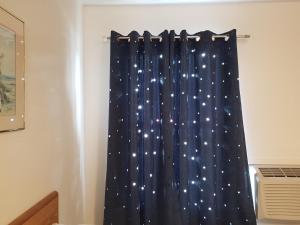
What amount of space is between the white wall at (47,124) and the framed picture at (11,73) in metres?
0.05

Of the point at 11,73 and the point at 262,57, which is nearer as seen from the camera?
the point at 11,73

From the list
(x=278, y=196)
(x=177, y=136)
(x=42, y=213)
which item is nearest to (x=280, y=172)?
(x=278, y=196)

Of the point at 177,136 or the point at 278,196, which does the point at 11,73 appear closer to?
the point at 177,136

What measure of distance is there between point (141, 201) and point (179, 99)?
2.79 feet

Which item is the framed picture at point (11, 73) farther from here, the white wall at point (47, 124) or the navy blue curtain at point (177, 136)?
the navy blue curtain at point (177, 136)

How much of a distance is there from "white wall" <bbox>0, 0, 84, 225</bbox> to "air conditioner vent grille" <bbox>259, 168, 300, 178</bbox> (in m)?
1.46

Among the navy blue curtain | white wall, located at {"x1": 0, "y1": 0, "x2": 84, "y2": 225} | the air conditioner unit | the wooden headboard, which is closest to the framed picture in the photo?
white wall, located at {"x1": 0, "y1": 0, "x2": 84, "y2": 225}

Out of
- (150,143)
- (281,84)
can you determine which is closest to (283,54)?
(281,84)

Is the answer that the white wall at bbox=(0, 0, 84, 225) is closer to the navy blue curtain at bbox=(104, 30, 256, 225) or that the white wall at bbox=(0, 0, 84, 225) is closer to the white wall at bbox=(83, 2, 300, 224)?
the navy blue curtain at bbox=(104, 30, 256, 225)

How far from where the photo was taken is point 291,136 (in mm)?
2178

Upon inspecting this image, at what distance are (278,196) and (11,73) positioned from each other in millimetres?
1934

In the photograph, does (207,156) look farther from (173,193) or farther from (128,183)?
(128,183)

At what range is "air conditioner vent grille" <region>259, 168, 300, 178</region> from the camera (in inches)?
80.1

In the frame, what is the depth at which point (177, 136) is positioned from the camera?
6.88ft
